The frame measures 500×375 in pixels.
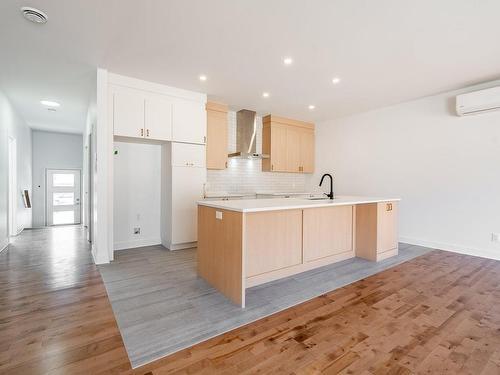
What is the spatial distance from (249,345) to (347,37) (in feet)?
10.1

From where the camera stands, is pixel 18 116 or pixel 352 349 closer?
pixel 352 349

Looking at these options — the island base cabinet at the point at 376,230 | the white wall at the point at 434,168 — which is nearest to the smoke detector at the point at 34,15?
the island base cabinet at the point at 376,230

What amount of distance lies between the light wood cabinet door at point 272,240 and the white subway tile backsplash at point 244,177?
8.83 feet

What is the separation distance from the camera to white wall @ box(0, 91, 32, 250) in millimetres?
4352

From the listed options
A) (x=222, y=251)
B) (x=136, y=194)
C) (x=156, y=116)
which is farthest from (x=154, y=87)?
(x=222, y=251)

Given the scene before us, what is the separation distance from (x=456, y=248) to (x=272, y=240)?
350 centimetres

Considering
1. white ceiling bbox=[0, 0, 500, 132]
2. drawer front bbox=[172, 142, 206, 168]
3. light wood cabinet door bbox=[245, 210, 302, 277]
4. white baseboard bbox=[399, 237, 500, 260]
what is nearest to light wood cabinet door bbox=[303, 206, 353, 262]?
light wood cabinet door bbox=[245, 210, 302, 277]

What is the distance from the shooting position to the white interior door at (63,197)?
7516mm

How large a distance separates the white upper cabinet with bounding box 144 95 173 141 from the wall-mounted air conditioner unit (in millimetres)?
4670

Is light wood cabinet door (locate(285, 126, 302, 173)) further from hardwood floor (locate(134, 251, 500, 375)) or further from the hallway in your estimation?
the hallway

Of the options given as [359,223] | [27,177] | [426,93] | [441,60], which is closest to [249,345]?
[359,223]

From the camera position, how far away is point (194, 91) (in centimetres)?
432

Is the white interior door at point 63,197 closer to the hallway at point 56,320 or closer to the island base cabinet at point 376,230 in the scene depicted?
the hallway at point 56,320

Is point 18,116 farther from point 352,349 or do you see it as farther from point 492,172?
point 492,172
